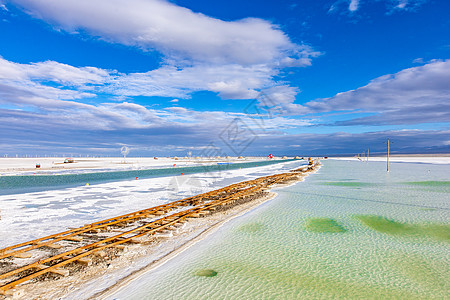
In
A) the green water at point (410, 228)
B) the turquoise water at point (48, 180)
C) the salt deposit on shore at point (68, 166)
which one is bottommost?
the salt deposit on shore at point (68, 166)

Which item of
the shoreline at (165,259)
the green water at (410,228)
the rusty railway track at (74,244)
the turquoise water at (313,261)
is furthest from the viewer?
the green water at (410,228)

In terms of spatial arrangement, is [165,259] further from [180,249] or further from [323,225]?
[323,225]

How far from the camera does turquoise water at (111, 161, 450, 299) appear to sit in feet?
19.0

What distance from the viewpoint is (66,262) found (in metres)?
6.66

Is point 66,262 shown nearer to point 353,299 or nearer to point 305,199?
point 353,299

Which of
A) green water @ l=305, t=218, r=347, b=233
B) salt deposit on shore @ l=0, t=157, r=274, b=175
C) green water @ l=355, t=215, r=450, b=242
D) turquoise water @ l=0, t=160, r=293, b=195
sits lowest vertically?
salt deposit on shore @ l=0, t=157, r=274, b=175

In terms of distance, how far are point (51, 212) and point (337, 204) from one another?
57.8 feet

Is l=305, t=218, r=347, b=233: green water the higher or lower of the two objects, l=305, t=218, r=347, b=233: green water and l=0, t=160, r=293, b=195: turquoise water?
the higher

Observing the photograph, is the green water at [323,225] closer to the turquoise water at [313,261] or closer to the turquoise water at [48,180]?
the turquoise water at [313,261]

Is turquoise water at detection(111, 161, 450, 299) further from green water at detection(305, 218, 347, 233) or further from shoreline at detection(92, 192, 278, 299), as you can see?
shoreline at detection(92, 192, 278, 299)

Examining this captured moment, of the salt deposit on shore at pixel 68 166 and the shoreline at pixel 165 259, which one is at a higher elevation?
the shoreline at pixel 165 259

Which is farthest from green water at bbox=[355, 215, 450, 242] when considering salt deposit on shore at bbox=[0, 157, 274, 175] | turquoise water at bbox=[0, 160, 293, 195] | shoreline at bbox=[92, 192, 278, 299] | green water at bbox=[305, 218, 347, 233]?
salt deposit on shore at bbox=[0, 157, 274, 175]

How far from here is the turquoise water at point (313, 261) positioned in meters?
5.79

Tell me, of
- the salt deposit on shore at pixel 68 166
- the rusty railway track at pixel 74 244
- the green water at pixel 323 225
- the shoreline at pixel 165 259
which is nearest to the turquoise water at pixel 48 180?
the salt deposit on shore at pixel 68 166
